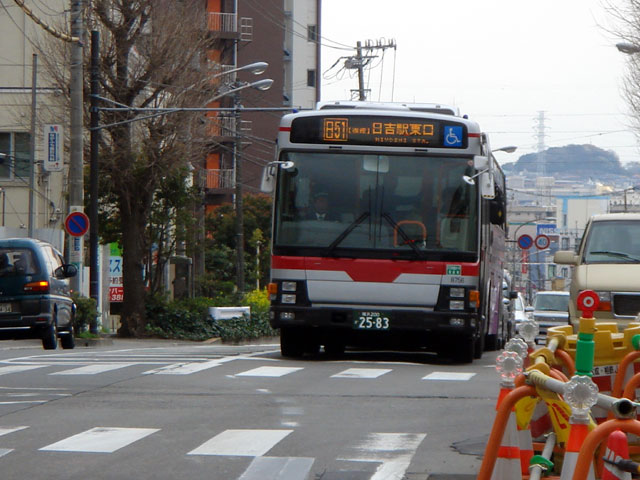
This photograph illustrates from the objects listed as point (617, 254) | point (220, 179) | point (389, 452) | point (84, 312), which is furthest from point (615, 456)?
point (220, 179)

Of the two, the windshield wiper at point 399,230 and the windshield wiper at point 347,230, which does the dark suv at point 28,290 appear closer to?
the windshield wiper at point 347,230

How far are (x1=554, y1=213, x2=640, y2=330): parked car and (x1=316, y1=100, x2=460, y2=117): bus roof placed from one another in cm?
283

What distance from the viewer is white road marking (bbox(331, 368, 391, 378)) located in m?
15.1

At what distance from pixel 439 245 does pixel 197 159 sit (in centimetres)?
1913

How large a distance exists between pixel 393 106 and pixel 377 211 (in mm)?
2368

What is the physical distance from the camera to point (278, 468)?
829 cm

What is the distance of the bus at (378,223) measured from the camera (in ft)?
56.0

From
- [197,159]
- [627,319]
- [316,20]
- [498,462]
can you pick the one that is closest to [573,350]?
[498,462]

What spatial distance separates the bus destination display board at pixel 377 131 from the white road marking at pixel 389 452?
8033 mm

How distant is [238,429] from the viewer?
33.4 feet

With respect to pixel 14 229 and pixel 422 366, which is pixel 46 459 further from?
pixel 14 229

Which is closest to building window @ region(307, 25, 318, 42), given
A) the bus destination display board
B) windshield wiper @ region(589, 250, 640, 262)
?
the bus destination display board

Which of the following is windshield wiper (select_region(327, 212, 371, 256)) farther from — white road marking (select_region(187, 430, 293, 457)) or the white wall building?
the white wall building

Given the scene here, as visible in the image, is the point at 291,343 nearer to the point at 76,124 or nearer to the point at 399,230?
the point at 399,230
